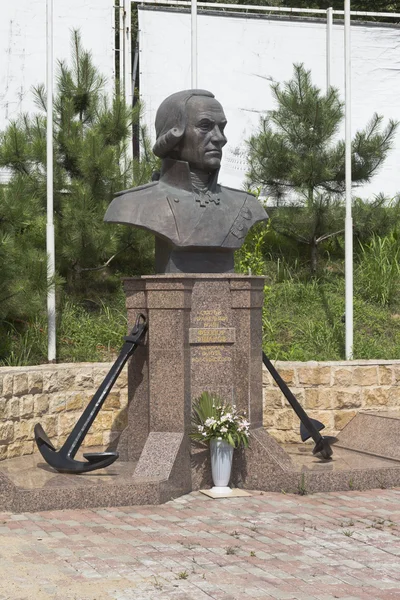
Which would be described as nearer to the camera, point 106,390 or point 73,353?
point 106,390

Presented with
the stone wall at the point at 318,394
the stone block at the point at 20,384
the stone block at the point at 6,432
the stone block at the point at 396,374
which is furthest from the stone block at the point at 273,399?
the stone block at the point at 6,432

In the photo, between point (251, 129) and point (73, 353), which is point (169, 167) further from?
point (251, 129)

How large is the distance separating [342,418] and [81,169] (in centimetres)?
404

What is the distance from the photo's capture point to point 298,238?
39.2 feet

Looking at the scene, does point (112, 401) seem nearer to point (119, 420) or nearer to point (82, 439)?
point (119, 420)

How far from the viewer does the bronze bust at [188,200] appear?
714 cm

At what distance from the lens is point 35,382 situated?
26.5ft

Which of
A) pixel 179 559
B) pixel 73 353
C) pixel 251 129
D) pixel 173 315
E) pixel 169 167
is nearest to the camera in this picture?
pixel 179 559

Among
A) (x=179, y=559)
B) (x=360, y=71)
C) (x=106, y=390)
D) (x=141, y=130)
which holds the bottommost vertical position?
(x=179, y=559)

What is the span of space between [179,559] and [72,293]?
20.7ft

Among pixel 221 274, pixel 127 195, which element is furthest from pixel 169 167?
pixel 221 274

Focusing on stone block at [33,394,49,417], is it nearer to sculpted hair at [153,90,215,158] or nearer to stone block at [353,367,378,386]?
sculpted hair at [153,90,215,158]

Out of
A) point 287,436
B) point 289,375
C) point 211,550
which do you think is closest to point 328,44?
point 289,375

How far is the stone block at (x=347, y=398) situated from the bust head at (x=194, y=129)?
2795mm
